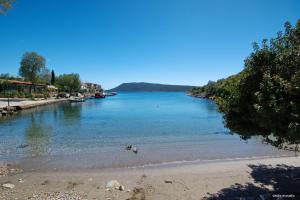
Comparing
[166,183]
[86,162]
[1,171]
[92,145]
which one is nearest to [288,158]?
[166,183]

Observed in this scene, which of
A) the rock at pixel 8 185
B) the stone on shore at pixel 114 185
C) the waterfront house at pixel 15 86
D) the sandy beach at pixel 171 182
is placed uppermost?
the waterfront house at pixel 15 86

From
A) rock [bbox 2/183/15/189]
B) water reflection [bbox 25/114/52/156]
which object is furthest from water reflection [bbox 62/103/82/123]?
rock [bbox 2/183/15/189]

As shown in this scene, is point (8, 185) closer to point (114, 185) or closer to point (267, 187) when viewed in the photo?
point (114, 185)

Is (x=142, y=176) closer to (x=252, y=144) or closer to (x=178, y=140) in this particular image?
(x=178, y=140)

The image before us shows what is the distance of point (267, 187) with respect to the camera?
365 inches

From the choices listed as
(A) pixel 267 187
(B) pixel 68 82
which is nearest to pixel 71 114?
(A) pixel 267 187

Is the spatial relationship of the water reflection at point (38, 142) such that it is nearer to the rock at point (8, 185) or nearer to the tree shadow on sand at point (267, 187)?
the rock at point (8, 185)

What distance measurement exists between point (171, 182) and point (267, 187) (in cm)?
372

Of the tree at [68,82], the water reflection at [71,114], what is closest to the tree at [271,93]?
the water reflection at [71,114]

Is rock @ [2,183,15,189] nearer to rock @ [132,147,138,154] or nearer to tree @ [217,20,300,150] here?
rock @ [132,147,138,154]

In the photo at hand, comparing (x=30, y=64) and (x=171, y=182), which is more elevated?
(x=30, y=64)

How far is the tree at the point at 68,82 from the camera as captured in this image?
11188 centimetres

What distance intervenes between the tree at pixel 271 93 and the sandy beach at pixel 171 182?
276 centimetres

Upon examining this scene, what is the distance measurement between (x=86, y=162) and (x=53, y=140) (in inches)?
310
